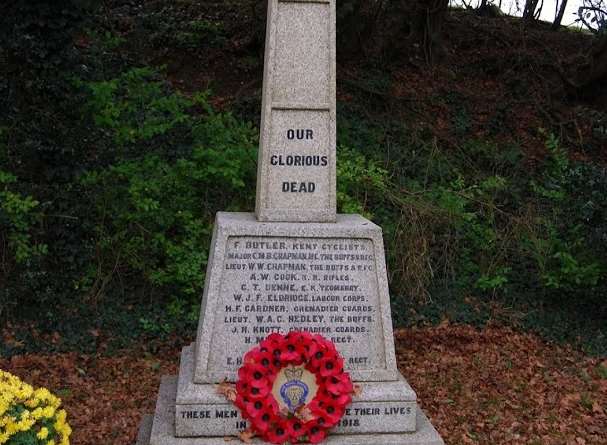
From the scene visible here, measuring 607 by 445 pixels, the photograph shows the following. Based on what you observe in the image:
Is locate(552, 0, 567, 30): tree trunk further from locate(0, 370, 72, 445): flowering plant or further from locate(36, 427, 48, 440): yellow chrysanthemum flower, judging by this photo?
locate(36, 427, 48, 440): yellow chrysanthemum flower

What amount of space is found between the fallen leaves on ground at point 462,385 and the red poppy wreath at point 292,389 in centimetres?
162

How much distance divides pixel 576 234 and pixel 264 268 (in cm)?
444

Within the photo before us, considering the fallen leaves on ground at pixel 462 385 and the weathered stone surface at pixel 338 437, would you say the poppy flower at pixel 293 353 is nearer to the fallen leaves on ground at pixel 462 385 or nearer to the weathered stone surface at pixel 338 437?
the weathered stone surface at pixel 338 437

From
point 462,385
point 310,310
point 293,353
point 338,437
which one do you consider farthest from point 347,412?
point 462,385

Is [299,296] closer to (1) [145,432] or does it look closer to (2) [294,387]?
(2) [294,387]

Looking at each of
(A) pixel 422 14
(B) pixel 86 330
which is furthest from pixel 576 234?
(A) pixel 422 14

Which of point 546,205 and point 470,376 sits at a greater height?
point 546,205

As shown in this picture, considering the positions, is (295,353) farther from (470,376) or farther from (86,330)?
(86,330)

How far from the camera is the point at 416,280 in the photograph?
807cm

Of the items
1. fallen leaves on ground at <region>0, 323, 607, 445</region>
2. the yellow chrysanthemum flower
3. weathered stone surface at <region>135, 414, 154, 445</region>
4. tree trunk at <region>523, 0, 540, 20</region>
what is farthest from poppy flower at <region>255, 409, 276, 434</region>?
tree trunk at <region>523, 0, 540, 20</region>

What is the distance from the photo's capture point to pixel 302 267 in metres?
4.63

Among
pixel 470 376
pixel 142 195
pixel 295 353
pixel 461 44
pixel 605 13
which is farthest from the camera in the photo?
pixel 461 44

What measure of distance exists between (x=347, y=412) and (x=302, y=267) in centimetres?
86

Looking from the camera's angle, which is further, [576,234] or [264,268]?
[576,234]
